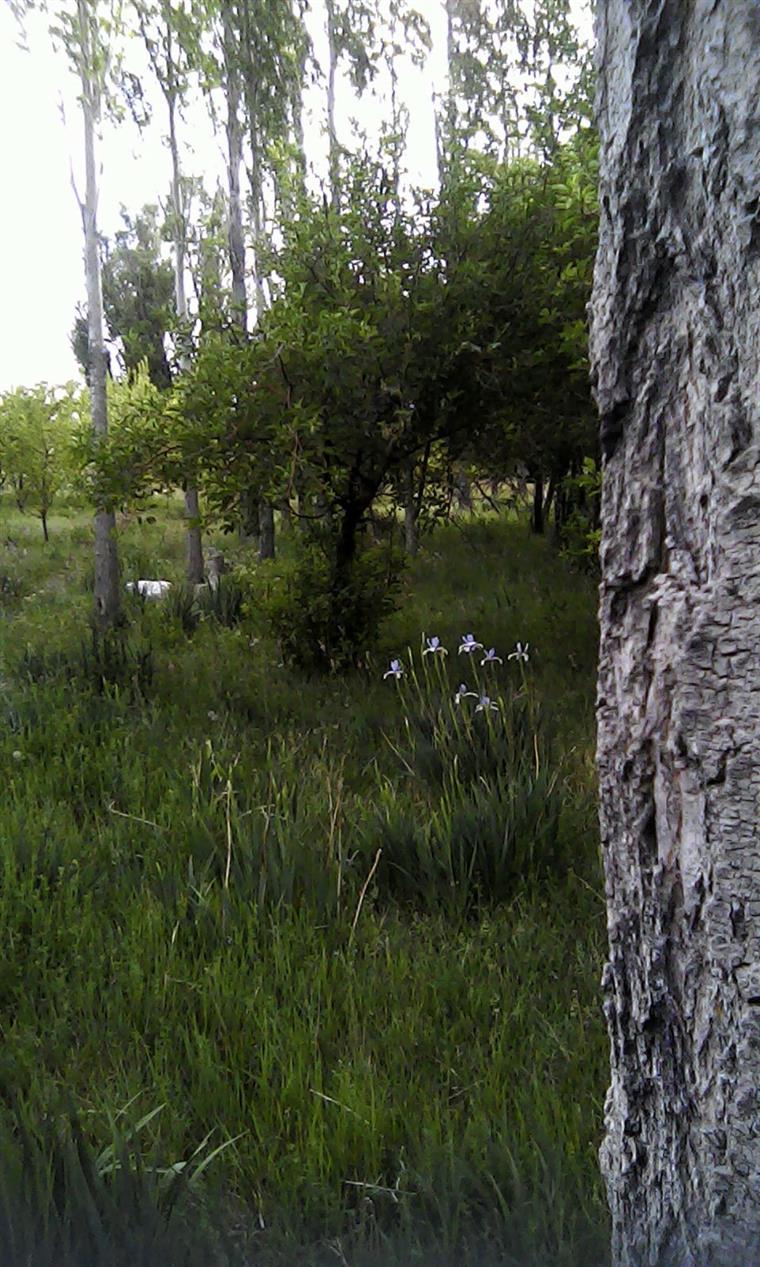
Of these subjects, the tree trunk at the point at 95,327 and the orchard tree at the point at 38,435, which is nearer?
the tree trunk at the point at 95,327

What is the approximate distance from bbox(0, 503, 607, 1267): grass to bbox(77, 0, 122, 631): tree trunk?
3.77m

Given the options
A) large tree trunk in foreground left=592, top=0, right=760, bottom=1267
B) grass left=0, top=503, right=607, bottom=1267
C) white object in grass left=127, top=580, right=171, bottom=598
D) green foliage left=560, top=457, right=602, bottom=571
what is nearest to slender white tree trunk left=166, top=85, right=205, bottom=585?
white object in grass left=127, top=580, right=171, bottom=598

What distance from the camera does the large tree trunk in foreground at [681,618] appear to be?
1.12m

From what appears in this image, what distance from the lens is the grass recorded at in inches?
66.3

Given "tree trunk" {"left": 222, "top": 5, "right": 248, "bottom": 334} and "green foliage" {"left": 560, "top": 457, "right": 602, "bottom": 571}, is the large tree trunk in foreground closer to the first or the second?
"green foliage" {"left": 560, "top": 457, "right": 602, "bottom": 571}

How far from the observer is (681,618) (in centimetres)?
119

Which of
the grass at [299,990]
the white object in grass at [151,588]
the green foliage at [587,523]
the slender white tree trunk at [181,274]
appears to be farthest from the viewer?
the slender white tree trunk at [181,274]

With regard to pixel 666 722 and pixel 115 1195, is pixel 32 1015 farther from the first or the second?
pixel 666 722

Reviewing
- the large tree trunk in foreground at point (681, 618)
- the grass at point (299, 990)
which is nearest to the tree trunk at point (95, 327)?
the grass at point (299, 990)

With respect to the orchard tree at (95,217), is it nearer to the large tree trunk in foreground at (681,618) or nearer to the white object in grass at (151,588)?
the white object in grass at (151,588)

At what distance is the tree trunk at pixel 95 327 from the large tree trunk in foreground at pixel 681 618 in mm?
7514

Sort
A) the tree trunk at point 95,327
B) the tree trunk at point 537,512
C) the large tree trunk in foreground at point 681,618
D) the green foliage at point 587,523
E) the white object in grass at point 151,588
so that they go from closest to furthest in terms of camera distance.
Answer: the large tree trunk in foreground at point 681,618 < the green foliage at point 587,523 < the tree trunk at point 95,327 < the white object in grass at point 151,588 < the tree trunk at point 537,512

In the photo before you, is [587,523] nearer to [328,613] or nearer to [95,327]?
[328,613]

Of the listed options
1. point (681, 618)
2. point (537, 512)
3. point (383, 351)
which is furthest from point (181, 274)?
point (681, 618)
